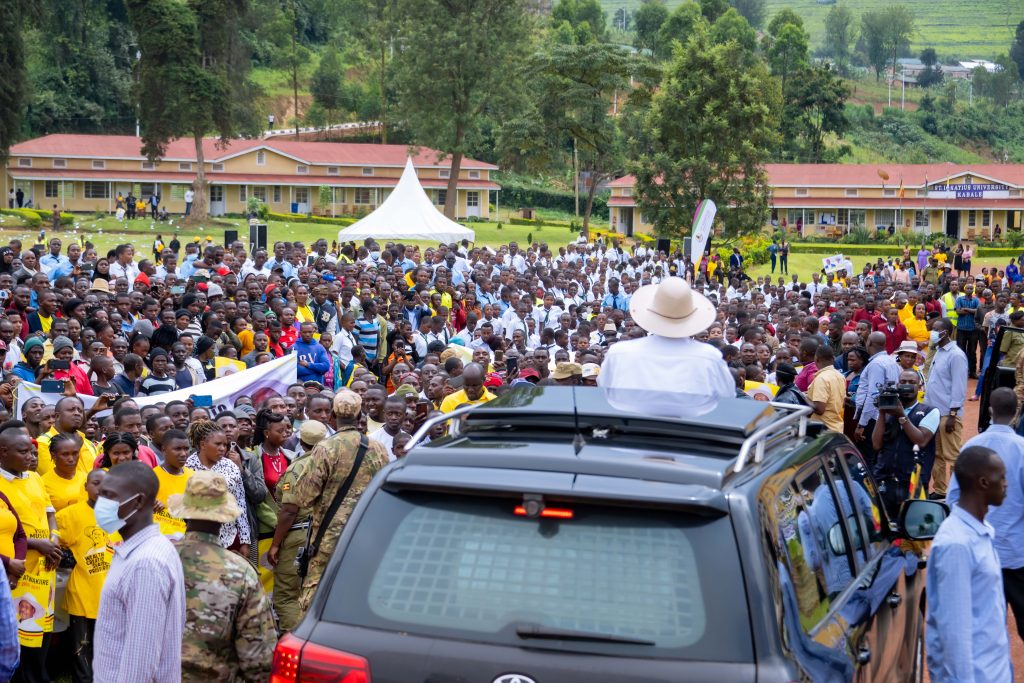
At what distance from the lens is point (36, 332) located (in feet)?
44.1

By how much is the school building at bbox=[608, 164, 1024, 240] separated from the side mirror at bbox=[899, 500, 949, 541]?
62.2m

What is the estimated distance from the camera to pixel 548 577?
347cm

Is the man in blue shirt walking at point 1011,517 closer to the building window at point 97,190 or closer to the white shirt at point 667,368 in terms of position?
the white shirt at point 667,368

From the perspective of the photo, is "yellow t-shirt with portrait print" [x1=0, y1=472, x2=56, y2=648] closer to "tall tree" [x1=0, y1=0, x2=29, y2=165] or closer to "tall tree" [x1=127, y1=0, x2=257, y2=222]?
"tall tree" [x1=0, y1=0, x2=29, y2=165]

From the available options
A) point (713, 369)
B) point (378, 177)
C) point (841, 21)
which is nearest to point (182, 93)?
point (378, 177)

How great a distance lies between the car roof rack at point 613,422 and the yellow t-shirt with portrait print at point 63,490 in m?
3.35

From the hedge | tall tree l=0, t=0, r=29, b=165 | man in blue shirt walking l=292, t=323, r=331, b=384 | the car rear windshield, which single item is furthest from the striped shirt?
the hedge

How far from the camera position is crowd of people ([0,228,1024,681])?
15.5ft

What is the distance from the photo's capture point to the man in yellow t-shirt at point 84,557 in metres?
7.01

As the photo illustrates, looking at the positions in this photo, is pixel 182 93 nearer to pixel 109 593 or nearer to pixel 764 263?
pixel 764 263

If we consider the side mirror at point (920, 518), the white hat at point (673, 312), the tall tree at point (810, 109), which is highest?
the tall tree at point (810, 109)

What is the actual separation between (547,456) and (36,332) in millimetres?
11130

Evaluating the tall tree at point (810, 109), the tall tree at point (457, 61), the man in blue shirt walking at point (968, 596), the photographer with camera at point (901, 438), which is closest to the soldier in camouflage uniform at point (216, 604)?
the man in blue shirt walking at point (968, 596)

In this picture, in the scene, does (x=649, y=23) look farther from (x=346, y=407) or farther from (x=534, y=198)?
(x=346, y=407)
